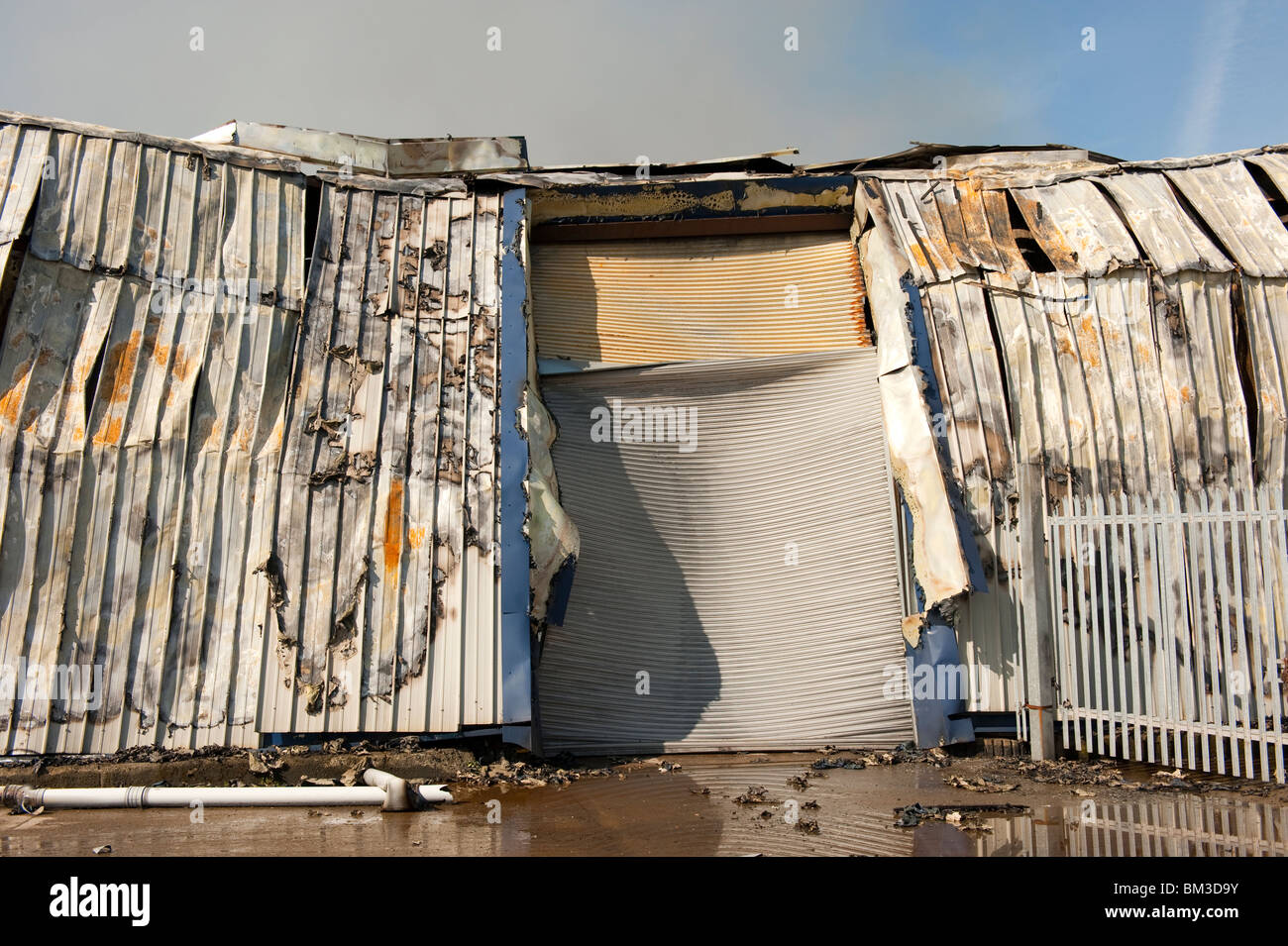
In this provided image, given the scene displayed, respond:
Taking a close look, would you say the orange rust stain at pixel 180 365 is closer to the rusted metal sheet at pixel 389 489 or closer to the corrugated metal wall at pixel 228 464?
the corrugated metal wall at pixel 228 464

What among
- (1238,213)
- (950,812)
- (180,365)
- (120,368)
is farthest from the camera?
(1238,213)

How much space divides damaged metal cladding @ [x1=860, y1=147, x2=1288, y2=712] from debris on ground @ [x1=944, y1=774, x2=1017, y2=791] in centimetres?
98

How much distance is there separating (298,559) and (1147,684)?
20.9 ft

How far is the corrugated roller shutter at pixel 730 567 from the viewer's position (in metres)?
8.62

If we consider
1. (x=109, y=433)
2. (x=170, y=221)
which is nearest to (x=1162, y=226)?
(x=170, y=221)

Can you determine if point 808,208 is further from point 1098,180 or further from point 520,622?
point 520,622

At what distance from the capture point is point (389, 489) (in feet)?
27.5

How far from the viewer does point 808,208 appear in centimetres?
1055

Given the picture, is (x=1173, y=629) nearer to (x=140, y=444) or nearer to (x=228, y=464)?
(x=228, y=464)

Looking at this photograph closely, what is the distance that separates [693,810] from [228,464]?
456 centimetres

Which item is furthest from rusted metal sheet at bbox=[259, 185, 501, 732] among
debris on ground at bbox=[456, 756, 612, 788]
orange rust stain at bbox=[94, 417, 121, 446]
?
orange rust stain at bbox=[94, 417, 121, 446]

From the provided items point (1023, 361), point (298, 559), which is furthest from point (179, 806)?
point (1023, 361)

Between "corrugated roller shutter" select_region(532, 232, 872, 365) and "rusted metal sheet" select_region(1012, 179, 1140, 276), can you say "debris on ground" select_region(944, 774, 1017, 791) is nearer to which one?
"corrugated roller shutter" select_region(532, 232, 872, 365)

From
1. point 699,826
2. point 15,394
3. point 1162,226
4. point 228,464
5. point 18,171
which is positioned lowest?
point 699,826
